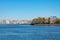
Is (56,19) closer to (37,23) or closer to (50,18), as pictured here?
(50,18)

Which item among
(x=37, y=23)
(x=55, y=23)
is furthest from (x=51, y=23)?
(x=37, y=23)

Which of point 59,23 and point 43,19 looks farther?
point 43,19

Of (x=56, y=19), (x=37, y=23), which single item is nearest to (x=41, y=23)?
(x=37, y=23)

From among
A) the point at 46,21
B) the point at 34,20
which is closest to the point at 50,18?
the point at 46,21

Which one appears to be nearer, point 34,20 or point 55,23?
point 55,23

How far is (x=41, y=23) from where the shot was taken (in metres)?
153

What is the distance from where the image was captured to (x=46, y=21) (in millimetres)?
150500

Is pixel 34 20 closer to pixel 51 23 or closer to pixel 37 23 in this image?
pixel 37 23

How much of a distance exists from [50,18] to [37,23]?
11.8 m

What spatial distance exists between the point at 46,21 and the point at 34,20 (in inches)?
450

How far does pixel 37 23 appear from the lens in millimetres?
154250

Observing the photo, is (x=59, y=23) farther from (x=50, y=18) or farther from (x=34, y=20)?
(x=34, y=20)

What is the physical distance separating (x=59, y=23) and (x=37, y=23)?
20761mm

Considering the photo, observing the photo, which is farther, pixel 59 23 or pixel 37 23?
pixel 37 23
